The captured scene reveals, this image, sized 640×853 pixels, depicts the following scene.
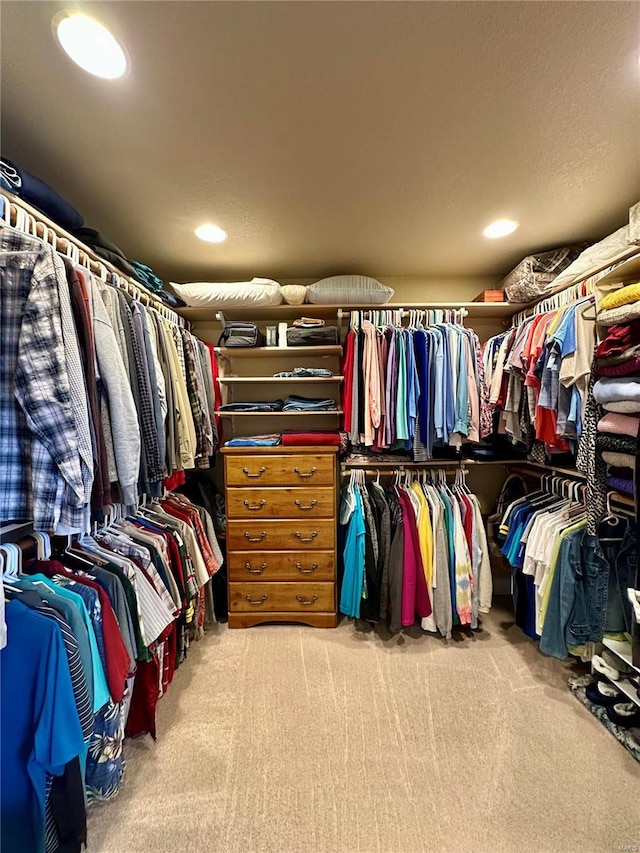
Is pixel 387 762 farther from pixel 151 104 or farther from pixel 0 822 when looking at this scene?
pixel 151 104

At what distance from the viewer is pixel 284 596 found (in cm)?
216

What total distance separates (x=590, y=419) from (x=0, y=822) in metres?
2.35

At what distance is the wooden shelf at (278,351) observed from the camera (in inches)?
89.7

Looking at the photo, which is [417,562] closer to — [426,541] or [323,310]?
[426,541]

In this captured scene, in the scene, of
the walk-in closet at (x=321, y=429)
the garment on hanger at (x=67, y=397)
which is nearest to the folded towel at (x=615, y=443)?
the walk-in closet at (x=321, y=429)

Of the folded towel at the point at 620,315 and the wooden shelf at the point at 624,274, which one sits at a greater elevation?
the wooden shelf at the point at 624,274

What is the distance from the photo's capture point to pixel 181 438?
163 cm

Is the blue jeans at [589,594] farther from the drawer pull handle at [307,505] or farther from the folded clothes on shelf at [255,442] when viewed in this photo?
the folded clothes on shelf at [255,442]

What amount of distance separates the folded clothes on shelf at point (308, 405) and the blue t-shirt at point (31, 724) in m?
1.63

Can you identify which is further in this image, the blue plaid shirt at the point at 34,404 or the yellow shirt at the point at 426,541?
the yellow shirt at the point at 426,541

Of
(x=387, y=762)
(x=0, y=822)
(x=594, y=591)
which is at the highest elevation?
(x=594, y=591)

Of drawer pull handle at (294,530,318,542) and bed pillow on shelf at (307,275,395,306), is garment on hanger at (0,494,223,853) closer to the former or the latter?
drawer pull handle at (294,530,318,542)

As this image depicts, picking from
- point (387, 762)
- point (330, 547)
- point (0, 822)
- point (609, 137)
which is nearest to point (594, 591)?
point (387, 762)

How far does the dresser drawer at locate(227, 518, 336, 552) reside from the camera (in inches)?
83.7
